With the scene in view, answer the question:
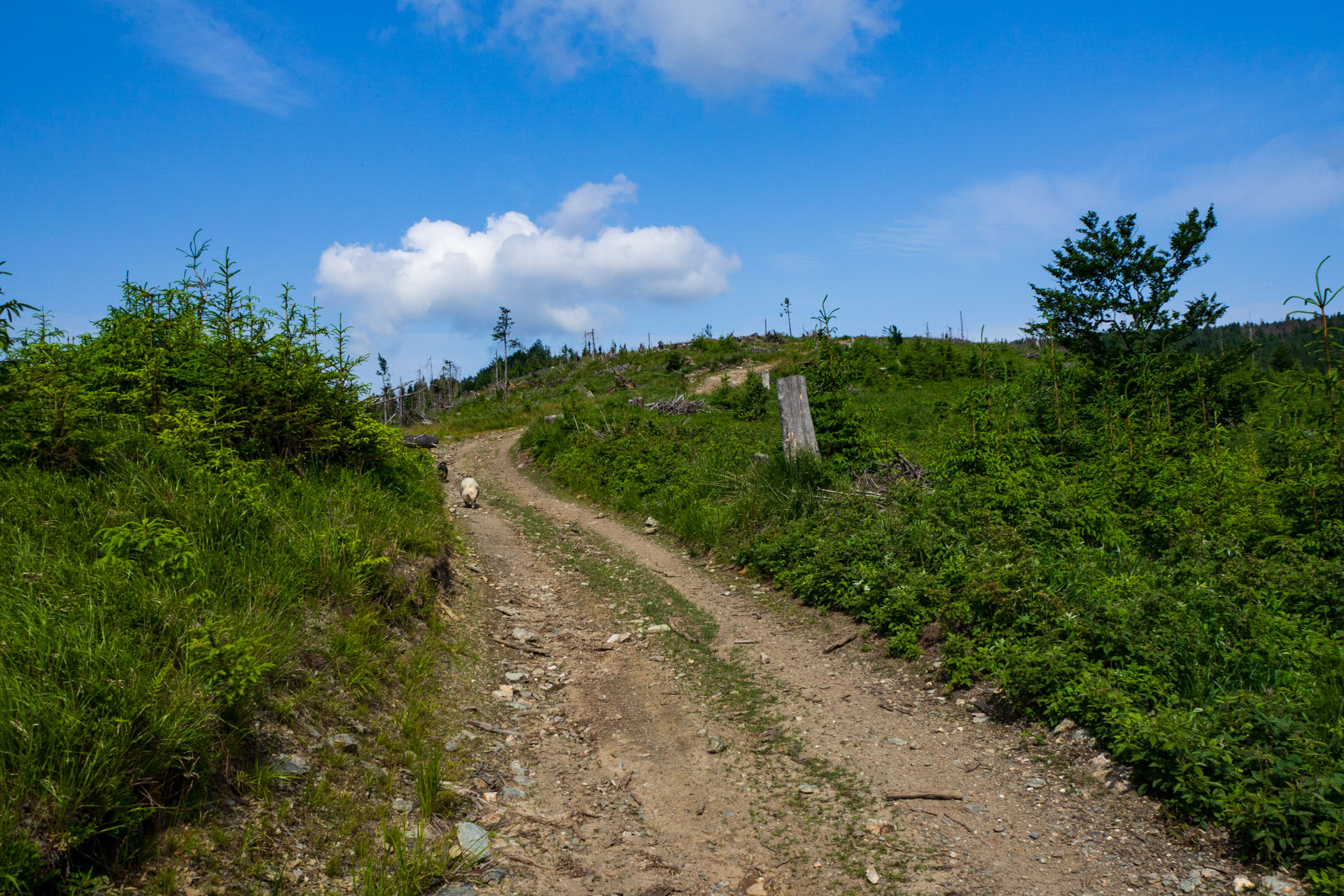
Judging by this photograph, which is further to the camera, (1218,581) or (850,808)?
(1218,581)

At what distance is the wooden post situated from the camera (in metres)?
10.2

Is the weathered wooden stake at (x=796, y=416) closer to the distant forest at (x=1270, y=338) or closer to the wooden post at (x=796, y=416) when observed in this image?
the wooden post at (x=796, y=416)

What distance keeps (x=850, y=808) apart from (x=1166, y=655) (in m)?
2.36

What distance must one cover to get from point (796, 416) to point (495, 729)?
6.64 metres

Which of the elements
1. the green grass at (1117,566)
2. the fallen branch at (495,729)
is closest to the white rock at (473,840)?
the fallen branch at (495,729)

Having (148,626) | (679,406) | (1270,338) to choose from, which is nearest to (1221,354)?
(679,406)

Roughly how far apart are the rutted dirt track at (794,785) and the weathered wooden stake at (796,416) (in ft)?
11.5

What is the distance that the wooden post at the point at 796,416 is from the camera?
10172mm

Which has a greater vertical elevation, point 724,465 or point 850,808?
point 724,465

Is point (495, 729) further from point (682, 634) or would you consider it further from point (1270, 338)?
point (1270, 338)

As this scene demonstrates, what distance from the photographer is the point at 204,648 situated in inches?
141

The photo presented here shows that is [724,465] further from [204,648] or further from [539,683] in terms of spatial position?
[204,648]

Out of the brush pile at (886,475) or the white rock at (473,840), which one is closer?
the white rock at (473,840)

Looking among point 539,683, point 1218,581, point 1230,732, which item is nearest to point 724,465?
point 539,683
